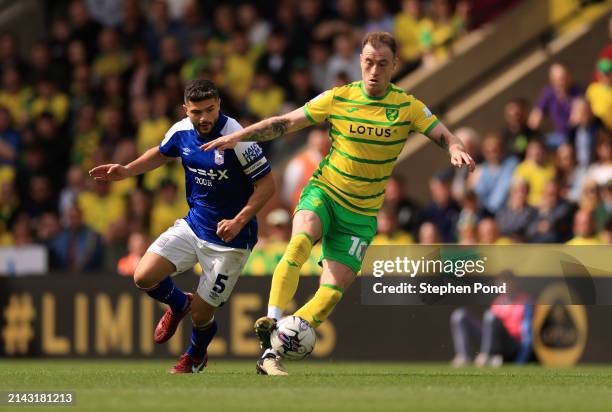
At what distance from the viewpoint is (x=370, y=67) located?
35.5 ft

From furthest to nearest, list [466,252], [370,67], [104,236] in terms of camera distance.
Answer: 1. [104,236]
2. [466,252]
3. [370,67]

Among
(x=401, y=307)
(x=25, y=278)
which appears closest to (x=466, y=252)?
(x=401, y=307)

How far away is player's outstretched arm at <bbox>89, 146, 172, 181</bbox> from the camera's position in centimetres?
1152

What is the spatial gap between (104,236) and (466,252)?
6.40m

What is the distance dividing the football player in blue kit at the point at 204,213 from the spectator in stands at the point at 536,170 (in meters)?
5.67

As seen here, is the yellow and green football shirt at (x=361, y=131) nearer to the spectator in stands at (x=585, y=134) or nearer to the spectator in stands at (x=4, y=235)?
the spectator in stands at (x=585, y=134)

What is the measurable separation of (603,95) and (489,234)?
2516 mm

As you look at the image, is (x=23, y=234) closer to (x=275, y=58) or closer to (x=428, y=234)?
(x=275, y=58)

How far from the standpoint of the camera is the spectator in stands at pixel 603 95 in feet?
55.2

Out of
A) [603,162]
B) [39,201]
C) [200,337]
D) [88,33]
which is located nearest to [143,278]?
[200,337]

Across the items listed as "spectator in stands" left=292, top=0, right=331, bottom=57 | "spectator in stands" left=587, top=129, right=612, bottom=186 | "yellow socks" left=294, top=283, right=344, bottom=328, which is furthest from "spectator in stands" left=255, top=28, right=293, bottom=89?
"yellow socks" left=294, top=283, right=344, bottom=328

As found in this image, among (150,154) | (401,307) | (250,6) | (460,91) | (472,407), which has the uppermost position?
(250,6)

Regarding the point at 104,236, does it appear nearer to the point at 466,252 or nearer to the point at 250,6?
the point at 250,6

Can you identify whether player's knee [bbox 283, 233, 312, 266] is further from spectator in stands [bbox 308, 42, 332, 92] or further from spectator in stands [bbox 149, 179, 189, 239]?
spectator in stands [bbox 308, 42, 332, 92]
